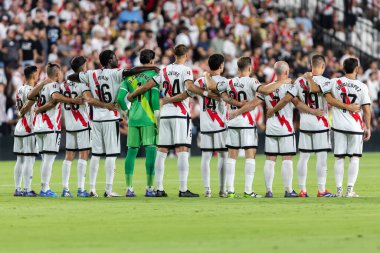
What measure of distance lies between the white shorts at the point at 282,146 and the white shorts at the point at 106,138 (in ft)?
7.90

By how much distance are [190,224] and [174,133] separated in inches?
185

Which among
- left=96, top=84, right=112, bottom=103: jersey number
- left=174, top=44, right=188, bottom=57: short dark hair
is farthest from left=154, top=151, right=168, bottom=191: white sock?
left=174, top=44, right=188, bottom=57: short dark hair

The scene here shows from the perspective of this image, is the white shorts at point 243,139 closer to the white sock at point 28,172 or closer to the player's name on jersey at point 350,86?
the player's name on jersey at point 350,86

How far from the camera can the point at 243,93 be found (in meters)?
18.8

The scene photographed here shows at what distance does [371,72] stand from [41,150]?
2006 centimetres

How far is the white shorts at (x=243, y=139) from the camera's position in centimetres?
1889

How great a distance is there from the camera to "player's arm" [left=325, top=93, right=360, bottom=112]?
729 inches

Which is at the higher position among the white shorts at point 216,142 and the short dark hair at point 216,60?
the short dark hair at point 216,60

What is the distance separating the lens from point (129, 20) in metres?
36.5

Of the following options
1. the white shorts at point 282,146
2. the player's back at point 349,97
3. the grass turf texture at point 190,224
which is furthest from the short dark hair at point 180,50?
the player's back at point 349,97

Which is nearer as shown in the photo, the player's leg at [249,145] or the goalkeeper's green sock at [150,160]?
the player's leg at [249,145]

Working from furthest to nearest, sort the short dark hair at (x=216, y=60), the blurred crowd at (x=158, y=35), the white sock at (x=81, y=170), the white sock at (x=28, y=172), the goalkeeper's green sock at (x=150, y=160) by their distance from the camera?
the blurred crowd at (x=158, y=35) < the white sock at (x=28, y=172) < the white sock at (x=81, y=170) < the goalkeeper's green sock at (x=150, y=160) < the short dark hair at (x=216, y=60)

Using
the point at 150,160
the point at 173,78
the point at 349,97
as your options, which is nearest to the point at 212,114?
the point at 173,78

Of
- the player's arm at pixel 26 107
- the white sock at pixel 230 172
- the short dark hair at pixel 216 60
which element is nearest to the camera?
the white sock at pixel 230 172
